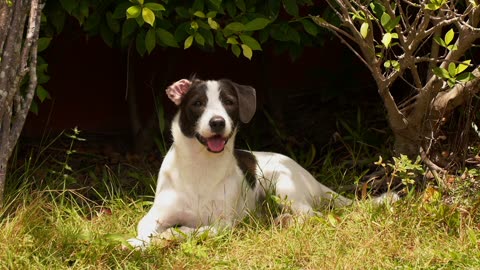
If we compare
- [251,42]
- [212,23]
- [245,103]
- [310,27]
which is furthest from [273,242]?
[310,27]

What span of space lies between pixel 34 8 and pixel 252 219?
5.77 feet

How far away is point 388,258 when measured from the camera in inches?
186

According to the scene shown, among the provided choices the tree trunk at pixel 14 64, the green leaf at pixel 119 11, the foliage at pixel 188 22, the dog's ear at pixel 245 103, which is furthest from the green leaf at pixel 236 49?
the tree trunk at pixel 14 64

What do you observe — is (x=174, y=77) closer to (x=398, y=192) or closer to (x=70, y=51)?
(x=70, y=51)

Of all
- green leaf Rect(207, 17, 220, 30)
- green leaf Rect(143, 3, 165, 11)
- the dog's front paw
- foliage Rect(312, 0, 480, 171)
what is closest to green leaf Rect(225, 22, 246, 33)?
green leaf Rect(207, 17, 220, 30)

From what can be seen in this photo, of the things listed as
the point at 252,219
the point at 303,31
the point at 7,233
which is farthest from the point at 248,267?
the point at 303,31

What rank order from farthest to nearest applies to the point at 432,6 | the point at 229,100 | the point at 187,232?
the point at 229,100 → the point at 187,232 → the point at 432,6

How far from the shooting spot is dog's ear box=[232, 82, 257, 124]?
5312 mm

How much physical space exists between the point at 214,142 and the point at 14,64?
4.01ft

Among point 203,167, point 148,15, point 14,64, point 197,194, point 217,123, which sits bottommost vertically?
point 197,194

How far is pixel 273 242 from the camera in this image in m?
4.94

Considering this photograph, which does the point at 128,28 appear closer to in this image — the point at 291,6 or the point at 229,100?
the point at 229,100

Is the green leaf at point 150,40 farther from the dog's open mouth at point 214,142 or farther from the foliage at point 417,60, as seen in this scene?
the foliage at point 417,60

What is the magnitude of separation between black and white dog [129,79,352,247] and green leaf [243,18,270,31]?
347mm
